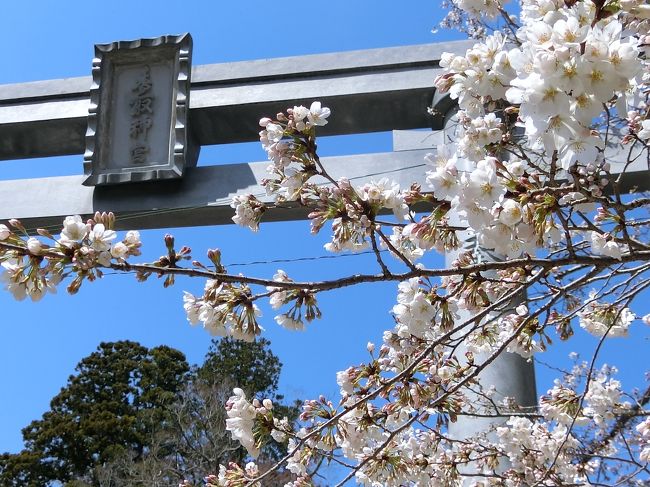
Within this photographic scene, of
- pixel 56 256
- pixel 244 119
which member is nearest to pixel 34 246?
pixel 56 256

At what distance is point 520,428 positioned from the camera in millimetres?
2811

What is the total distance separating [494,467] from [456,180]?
1780 millimetres

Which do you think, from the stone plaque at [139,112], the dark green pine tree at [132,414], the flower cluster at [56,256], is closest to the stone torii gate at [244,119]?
the stone plaque at [139,112]

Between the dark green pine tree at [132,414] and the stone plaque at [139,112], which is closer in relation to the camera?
the stone plaque at [139,112]

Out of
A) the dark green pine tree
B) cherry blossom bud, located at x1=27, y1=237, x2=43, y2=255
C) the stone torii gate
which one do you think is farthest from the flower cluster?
the dark green pine tree

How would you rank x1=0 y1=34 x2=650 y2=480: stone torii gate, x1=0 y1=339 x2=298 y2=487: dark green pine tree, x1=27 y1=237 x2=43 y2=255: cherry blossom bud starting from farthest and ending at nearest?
1. x1=0 y1=339 x2=298 y2=487: dark green pine tree
2. x1=0 y1=34 x2=650 y2=480: stone torii gate
3. x1=27 y1=237 x2=43 y2=255: cherry blossom bud

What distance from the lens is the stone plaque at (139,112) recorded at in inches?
157

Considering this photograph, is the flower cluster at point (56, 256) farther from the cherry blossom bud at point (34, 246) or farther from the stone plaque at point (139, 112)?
the stone plaque at point (139, 112)

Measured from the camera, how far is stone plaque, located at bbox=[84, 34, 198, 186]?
3982 millimetres

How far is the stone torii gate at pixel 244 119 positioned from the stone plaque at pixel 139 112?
108 mm

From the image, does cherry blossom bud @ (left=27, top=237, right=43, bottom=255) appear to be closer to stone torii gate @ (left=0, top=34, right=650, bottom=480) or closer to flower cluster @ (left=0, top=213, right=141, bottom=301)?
flower cluster @ (left=0, top=213, right=141, bottom=301)

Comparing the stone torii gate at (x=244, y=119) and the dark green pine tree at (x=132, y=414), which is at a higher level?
the dark green pine tree at (x=132, y=414)

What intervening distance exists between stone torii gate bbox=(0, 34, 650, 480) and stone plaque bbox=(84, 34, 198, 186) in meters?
0.11

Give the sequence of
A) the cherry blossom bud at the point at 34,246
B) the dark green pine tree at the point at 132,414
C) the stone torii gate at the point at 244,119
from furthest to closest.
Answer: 1. the dark green pine tree at the point at 132,414
2. the stone torii gate at the point at 244,119
3. the cherry blossom bud at the point at 34,246
